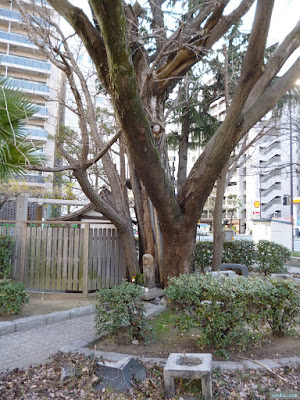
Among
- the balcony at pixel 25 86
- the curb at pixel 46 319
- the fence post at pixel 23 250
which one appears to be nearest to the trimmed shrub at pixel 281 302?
the curb at pixel 46 319

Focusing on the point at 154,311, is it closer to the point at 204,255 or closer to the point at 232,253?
the point at 204,255

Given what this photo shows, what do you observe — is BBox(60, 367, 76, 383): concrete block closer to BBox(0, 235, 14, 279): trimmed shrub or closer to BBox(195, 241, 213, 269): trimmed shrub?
BBox(0, 235, 14, 279): trimmed shrub

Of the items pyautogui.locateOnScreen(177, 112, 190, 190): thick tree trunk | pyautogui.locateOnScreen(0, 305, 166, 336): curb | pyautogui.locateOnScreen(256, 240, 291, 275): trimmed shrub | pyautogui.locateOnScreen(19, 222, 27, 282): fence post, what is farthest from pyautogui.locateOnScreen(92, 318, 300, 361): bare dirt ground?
pyautogui.locateOnScreen(177, 112, 190, 190): thick tree trunk

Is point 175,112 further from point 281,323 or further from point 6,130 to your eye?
point 281,323

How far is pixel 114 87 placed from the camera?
4344mm

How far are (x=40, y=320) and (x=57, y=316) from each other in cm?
34

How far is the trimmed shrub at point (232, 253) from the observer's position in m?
10.9

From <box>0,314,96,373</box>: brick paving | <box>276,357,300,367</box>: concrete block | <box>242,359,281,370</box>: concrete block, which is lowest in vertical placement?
<box>0,314,96,373</box>: brick paving

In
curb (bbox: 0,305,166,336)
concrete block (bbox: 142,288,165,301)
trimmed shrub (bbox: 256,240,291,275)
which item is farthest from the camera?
trimmed shrub (bbox: 256,240,291,275)

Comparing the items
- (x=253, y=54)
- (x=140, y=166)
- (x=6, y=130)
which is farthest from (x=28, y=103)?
(x=253, y=54)

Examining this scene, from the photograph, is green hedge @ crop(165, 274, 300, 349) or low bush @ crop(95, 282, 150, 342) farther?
low bush @ crop(95, 282, 150, 342)

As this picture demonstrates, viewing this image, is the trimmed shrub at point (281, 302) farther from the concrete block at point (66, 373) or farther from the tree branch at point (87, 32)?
the tree branch at point (87, 32)

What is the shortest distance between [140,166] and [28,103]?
2644 mm

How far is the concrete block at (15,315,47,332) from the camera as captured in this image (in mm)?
5266
